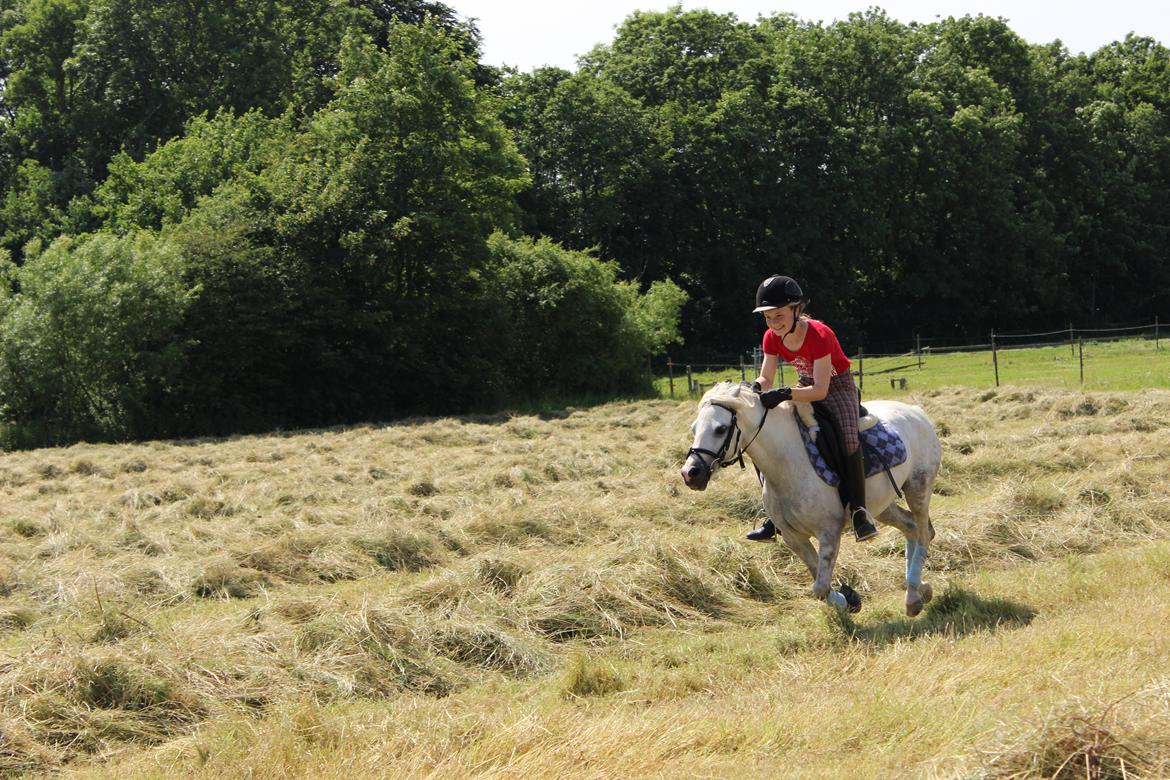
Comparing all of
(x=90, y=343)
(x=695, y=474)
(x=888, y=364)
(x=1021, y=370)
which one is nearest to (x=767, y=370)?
(x=695, y=474)

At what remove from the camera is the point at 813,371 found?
289 inches

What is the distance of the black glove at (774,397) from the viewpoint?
720 centimetres

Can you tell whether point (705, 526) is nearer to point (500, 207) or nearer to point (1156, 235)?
point (500, 207)

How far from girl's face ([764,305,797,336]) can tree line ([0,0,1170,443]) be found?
23.0 metres

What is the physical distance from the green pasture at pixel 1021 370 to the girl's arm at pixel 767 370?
20.2 meters

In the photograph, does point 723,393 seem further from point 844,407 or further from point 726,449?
point 844,407

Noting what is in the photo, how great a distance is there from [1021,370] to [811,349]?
104ft

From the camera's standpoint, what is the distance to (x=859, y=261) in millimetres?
54781

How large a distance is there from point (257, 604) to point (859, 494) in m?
4.56

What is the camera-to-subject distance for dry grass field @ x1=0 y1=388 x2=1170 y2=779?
15.4ft

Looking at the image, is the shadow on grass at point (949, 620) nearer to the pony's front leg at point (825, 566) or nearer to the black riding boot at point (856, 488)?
the pony's front leg at point (825, 566)

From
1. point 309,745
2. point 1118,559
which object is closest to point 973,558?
point 1118,559

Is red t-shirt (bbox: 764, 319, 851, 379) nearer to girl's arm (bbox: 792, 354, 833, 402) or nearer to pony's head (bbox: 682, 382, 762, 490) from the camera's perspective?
girl's arm (bbox: 792, 354, 833, 402)

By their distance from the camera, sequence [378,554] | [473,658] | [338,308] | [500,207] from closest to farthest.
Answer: [473,658], [378,554], [338,308], [500,207]
